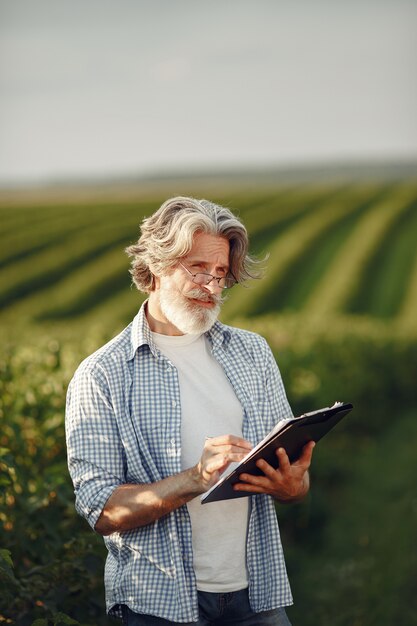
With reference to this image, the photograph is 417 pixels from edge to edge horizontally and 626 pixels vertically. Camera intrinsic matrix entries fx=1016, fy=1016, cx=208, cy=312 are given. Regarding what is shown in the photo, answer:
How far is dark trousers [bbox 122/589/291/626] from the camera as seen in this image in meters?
2.87

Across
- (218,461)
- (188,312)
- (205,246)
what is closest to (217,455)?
(218,461)

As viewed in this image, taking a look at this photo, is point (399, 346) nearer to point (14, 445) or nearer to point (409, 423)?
point (409, 423)

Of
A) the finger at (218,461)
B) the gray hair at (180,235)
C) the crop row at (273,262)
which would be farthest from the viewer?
the crop row at (273,262)

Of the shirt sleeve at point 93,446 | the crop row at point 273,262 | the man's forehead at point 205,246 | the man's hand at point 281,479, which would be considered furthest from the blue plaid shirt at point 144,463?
the crop row at point 273,262

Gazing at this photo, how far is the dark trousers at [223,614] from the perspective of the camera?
9.42ft

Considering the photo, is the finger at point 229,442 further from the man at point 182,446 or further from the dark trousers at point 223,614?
the dark trousers at point 223,614

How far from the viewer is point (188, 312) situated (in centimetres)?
303

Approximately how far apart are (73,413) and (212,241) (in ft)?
2.15

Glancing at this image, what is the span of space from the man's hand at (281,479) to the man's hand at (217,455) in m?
0.09

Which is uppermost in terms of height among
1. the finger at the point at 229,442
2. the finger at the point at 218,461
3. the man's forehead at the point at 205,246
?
the man's forehead at the point at 205,246

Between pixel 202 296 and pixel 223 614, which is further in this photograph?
pixel 202 296

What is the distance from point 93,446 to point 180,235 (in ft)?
2.17

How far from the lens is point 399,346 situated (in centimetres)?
1560

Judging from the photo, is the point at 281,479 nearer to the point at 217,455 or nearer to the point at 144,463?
the point at 217,455
